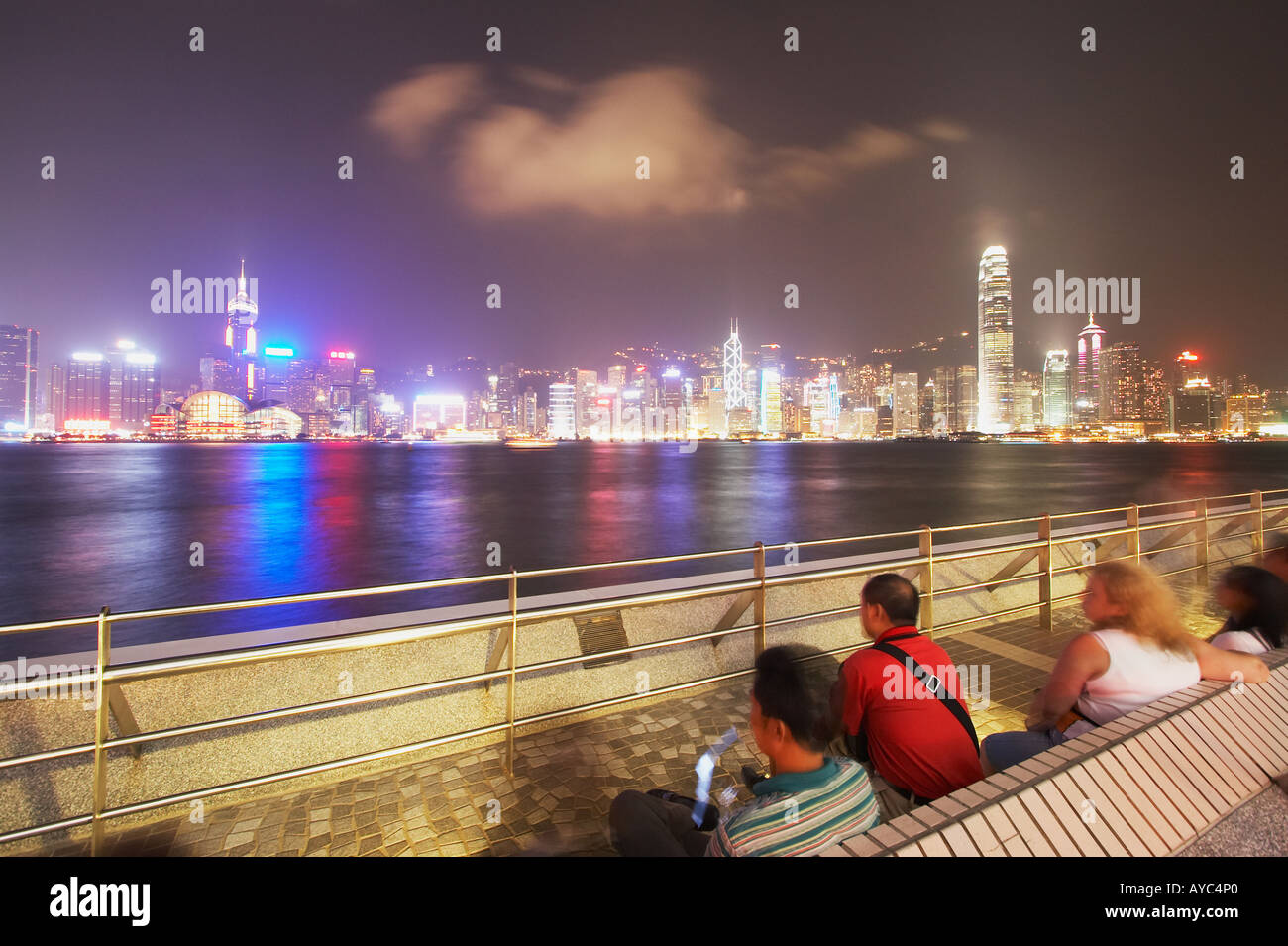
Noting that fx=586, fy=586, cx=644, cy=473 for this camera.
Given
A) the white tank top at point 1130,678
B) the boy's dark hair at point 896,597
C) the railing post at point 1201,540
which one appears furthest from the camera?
the railing post at point 1201,540

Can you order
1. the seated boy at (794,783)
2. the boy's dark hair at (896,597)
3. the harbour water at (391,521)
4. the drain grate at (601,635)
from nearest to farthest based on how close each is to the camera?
the seated boy at (794,783) < the boy's dark hair at (896,597) < the drain grate at (601,635) < the harbour water at (391,521)

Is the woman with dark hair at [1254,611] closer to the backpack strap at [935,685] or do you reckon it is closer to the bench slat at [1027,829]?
the backpack strap at [935,685]

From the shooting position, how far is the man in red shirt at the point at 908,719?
2.34m

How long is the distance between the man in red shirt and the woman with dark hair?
2025mm

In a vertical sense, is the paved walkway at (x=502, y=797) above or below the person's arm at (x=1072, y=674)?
below

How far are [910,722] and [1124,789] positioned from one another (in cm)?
68

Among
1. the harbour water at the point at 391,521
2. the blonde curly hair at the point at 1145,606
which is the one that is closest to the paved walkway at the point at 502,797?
the blonde curly hair at the point at 1145,606

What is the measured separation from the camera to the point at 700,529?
3038 centimetres

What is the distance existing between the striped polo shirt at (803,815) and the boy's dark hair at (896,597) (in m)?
1.07

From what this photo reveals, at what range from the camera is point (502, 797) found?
3402 mm

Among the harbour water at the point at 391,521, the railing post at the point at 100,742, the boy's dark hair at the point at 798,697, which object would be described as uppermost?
the boy's dark hair at the point at 798,697

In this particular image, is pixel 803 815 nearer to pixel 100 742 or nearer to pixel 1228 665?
pixel 1228 665

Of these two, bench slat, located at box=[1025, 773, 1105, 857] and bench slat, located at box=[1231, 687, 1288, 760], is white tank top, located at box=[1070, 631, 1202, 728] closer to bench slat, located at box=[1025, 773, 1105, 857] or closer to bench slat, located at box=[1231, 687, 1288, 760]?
bench slat, located at box=[1231, 687, 1288, 760]
